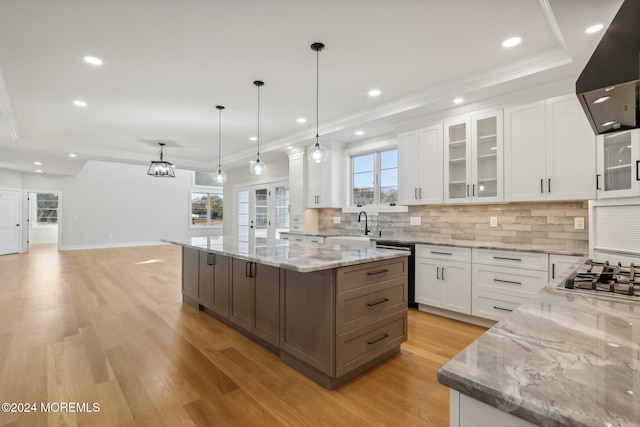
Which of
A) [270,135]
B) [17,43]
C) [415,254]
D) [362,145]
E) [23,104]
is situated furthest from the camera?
[270,135]

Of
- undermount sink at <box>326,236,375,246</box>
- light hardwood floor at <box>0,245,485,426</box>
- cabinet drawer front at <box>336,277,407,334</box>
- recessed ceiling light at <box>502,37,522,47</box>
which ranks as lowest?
light hardwood floor at <box>0,245,485,426</box>

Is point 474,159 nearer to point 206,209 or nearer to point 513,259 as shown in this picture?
point 513,259

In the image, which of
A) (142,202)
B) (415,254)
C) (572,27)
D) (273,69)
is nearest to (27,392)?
(273,69)

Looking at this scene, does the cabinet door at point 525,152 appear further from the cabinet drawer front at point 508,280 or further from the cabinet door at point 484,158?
the cabinet drawer front at point 508,280

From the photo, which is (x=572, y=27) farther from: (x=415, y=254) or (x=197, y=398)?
(x=197, y=398)

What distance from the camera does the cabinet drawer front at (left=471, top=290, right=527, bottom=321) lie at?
3.17 m

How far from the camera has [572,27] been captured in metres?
2.18

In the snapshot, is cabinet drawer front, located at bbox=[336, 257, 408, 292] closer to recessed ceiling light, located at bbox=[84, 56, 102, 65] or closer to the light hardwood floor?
the light hardwood floor

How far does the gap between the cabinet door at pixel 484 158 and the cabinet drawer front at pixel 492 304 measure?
1.05 meters

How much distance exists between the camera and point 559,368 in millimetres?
687

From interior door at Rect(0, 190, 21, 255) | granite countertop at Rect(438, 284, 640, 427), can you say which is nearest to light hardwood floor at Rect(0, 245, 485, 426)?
granite countertop at Rect(438, 284, 640, 427)

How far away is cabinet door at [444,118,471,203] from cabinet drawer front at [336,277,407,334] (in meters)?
1.67

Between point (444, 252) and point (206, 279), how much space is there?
280 centimetres

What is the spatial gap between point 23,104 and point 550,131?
20.9 ft
